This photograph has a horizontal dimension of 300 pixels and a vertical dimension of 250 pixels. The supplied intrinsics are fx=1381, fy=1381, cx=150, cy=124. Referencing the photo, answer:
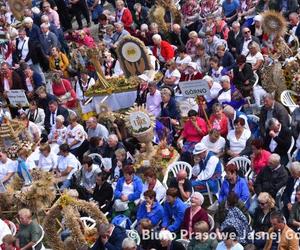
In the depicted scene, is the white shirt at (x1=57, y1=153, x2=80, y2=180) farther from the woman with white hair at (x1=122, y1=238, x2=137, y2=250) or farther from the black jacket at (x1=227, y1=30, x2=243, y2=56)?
the black jacket at (x1=227, y1=30, x2=243, y2=56)

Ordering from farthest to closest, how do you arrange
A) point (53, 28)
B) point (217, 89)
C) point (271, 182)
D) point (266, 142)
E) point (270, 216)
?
point (53, 28), point (217, 89), point (266, 142), point (271, 182), point (270, 216)

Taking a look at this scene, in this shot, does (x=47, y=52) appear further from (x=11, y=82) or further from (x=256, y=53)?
(x=256, y=53)

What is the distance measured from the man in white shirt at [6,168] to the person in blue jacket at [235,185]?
384cm

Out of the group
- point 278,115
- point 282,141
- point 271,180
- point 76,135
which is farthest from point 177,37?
point 271,180

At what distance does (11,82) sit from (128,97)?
2490 millimetres

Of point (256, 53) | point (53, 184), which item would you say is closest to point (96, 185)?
point (53, 184)

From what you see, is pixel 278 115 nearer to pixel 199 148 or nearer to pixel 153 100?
pixel 199 148

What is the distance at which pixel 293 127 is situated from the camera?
20312 mm

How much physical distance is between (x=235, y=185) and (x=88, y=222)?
2.10 meters

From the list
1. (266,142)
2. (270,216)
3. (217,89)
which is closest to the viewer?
(270,216)

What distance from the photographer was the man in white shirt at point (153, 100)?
22359 millimetres

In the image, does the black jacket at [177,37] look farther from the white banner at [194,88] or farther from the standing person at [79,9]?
the white banner at [194,88]

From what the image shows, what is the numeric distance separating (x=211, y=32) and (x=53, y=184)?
258 inches

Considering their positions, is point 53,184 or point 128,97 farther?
point 128,97
